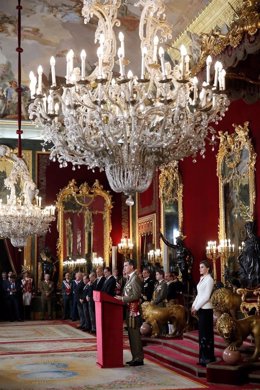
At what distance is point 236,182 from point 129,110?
531cm

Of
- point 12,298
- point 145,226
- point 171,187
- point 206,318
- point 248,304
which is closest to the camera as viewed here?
point 206,318

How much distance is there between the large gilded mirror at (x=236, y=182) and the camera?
12648 millimetres

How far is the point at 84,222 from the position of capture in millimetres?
21188

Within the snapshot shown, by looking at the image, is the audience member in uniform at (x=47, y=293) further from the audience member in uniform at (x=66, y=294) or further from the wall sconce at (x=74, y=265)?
the wall sconce at (x=74, y=265)

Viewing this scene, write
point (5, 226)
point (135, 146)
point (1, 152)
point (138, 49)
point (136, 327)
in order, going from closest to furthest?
1. point (135, 146)
2. point (136, 327)
3. point (5, 226)
4. point (138, 49)
5. point (1, 152)

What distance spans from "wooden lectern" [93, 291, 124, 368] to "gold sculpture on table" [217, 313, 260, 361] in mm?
1672

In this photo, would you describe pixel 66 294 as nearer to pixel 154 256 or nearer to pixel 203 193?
pixel 154 256

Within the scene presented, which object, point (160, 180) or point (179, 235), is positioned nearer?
point (179, 235)

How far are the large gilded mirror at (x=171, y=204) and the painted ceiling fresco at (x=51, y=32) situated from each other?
10.5 feet

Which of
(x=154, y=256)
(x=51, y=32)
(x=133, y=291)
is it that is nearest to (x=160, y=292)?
(x=133, y=291)

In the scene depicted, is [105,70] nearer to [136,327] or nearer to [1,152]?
[136,327]

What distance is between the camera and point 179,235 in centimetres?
1598

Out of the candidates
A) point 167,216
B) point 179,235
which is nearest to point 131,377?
point 179,235

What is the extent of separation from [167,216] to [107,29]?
29.8ft
